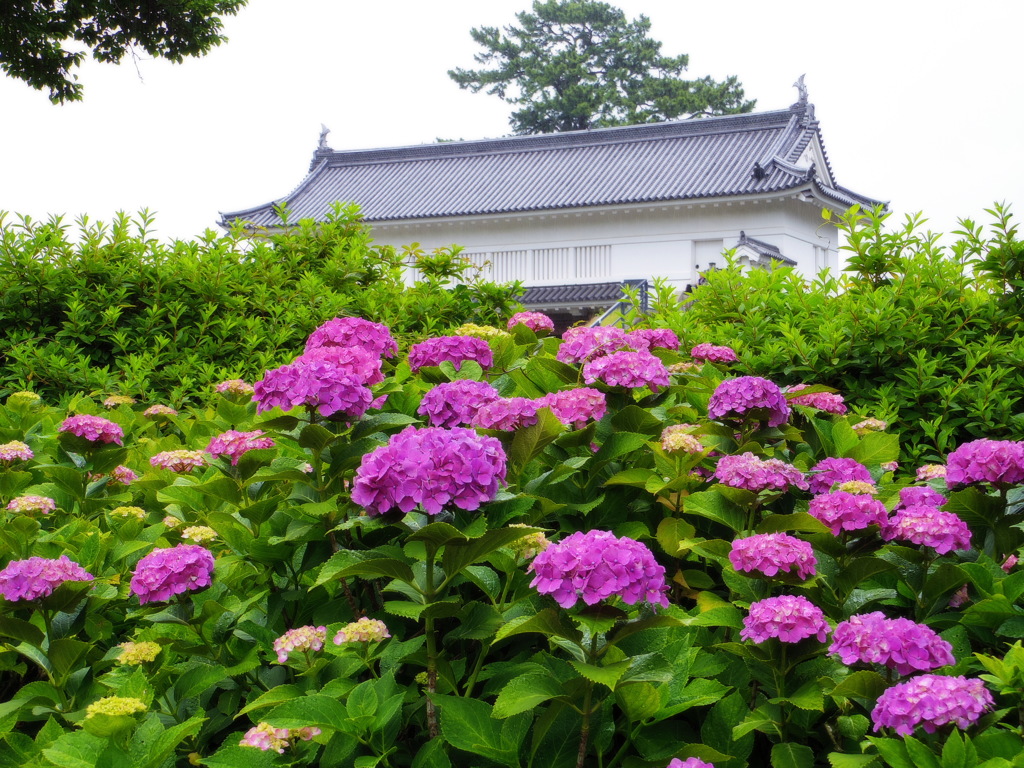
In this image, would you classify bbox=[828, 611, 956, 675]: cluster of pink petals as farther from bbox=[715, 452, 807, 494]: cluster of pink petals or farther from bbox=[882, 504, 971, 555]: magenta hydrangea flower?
bbox=[715, 452, 807, 494]: cluster of pink petals

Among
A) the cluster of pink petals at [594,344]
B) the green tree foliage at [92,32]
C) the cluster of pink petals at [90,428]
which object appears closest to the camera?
the cluster of pink petals at [594,344]

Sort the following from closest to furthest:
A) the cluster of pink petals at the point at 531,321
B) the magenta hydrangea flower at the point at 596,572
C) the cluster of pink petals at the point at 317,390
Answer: the magenta hydrangea flower at the point at 596,572 → the cluster of pink petals at the point at 317,390 → the cluster of pink petals at the point at 531,321

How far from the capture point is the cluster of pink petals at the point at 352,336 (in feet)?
7.89

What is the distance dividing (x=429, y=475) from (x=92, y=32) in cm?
1544

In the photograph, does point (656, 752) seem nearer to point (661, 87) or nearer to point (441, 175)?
point (441, 175)

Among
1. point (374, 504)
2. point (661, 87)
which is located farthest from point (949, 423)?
point (661, 87)

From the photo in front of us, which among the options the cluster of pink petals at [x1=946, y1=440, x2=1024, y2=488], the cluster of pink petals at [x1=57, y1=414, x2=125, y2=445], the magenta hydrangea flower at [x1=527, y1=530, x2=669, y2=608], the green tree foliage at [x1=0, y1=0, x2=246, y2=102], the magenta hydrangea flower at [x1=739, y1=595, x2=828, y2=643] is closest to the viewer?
the magenta hydrangea flower at [x1=527, y1=530, x2=669, y2=608]

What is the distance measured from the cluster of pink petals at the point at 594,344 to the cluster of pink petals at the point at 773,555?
31.0 inches

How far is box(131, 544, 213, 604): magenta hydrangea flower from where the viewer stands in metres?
1.79

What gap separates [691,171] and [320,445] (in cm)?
2378

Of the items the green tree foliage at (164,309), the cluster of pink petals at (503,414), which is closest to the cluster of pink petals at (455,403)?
the cluster of pink petals at (503,414)

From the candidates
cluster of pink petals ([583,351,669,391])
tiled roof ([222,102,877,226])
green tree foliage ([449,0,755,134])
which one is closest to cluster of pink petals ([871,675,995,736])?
cluster of pink petals ([583,351,669,391])

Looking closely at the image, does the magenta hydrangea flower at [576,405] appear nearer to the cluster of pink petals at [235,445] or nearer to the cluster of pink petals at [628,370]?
the cluster of pink petals at [628,370]

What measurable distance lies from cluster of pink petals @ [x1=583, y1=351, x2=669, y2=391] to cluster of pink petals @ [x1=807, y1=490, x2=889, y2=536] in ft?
1.66
